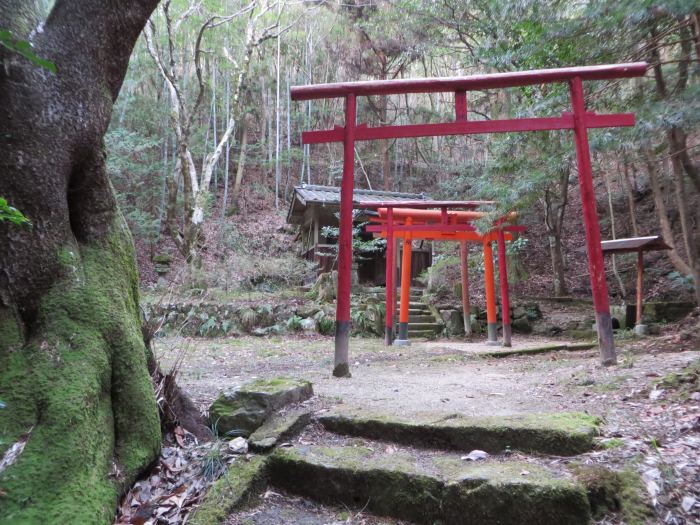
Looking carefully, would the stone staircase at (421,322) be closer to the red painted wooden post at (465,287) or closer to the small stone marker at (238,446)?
the red painted wooden post at (465,287)

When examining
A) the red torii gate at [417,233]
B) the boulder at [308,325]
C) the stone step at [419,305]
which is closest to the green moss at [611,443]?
the red torii gate at [417,233]

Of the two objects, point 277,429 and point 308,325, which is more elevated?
point 308,325

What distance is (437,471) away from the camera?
2.30 metres

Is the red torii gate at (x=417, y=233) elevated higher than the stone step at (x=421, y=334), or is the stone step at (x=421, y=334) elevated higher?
the red torii gate at (x=417, y=233)

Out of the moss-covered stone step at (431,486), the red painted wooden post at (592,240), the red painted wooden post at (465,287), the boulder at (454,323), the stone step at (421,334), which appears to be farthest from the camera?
the boulder at (454,323)

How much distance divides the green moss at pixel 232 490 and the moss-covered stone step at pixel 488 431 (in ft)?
2.21

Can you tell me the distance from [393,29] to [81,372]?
16647 mm

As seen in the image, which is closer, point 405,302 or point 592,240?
point 592,240

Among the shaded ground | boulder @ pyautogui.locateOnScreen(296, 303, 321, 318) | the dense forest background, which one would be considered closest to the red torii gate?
the dense forest background

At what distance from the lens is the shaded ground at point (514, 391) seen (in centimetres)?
219

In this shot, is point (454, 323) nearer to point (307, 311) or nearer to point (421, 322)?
point (421, 322)

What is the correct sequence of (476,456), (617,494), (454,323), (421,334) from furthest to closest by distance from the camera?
(454,323) < (421,334) < (476,456) < (617,494)

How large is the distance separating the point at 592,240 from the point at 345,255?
261 cm

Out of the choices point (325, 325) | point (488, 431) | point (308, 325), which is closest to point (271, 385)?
point (488, 431)
